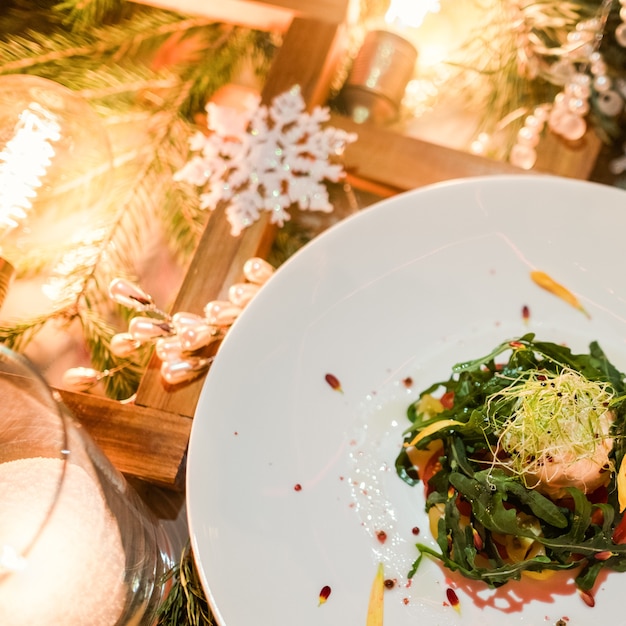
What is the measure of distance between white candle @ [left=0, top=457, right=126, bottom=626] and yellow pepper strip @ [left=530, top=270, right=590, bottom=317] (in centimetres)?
67

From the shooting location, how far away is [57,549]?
2.23 feet

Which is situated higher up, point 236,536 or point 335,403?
point 335,403

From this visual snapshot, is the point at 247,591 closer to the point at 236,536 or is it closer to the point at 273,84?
the point at 236,536

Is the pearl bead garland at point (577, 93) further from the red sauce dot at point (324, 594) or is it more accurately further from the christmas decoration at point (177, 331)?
the red sauce dot at point (324, 594)

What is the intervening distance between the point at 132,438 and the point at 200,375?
0.13m

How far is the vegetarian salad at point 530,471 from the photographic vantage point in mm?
795

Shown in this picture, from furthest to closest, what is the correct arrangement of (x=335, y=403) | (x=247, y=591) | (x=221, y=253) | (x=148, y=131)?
(x=148, y=131) < (x=221, y=253) < (x=335, y=403) < (x=247, y=591)

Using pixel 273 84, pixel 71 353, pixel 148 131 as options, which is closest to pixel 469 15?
pixel 273 84

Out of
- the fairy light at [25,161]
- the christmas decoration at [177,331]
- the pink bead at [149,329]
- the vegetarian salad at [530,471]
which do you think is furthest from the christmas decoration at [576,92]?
the fairy light at [25,161]

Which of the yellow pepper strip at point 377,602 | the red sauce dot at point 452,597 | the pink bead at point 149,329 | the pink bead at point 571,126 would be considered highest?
the pink bead at point 571,126

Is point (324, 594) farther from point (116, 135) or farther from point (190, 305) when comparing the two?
point (116, 135)

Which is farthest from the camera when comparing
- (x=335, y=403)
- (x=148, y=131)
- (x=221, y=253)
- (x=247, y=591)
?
(x=148, y=131)

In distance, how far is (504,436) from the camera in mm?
825

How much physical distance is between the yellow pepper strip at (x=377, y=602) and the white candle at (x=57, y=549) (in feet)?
1.02
